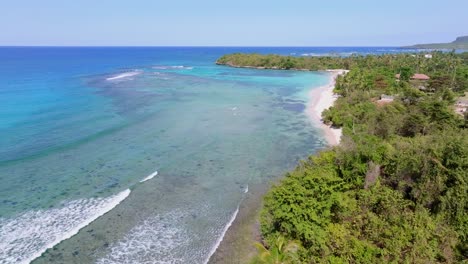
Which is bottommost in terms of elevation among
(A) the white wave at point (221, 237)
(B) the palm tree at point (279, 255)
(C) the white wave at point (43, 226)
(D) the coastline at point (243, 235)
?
(A) the white wave at point (221, 237)

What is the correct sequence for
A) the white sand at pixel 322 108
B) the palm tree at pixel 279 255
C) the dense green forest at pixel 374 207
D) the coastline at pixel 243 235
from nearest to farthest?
the palm tree at pixel 279 255 < the dense green forest at pixel 374 207 < the coastline at pixel 243 235 < the white sand at pixel 322 108

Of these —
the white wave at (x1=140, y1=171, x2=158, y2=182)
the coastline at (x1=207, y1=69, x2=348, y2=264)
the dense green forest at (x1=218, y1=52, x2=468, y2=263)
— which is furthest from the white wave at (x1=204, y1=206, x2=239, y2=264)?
the white wave at (x1=140, y1=171, x2=158, y2=182)

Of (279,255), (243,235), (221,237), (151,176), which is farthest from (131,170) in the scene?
(279,255)

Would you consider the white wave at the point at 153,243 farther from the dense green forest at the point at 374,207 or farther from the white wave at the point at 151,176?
the white wave at the point at 151,176

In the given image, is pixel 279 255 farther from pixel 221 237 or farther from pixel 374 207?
pixel 374 207

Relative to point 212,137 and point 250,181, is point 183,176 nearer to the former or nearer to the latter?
point 250,181

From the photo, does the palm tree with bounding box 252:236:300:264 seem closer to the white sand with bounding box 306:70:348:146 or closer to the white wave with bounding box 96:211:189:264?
the white wave with bounding box 96:211:189:264

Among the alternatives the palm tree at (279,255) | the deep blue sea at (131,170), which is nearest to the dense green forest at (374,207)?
the palm tree at (279,255)
